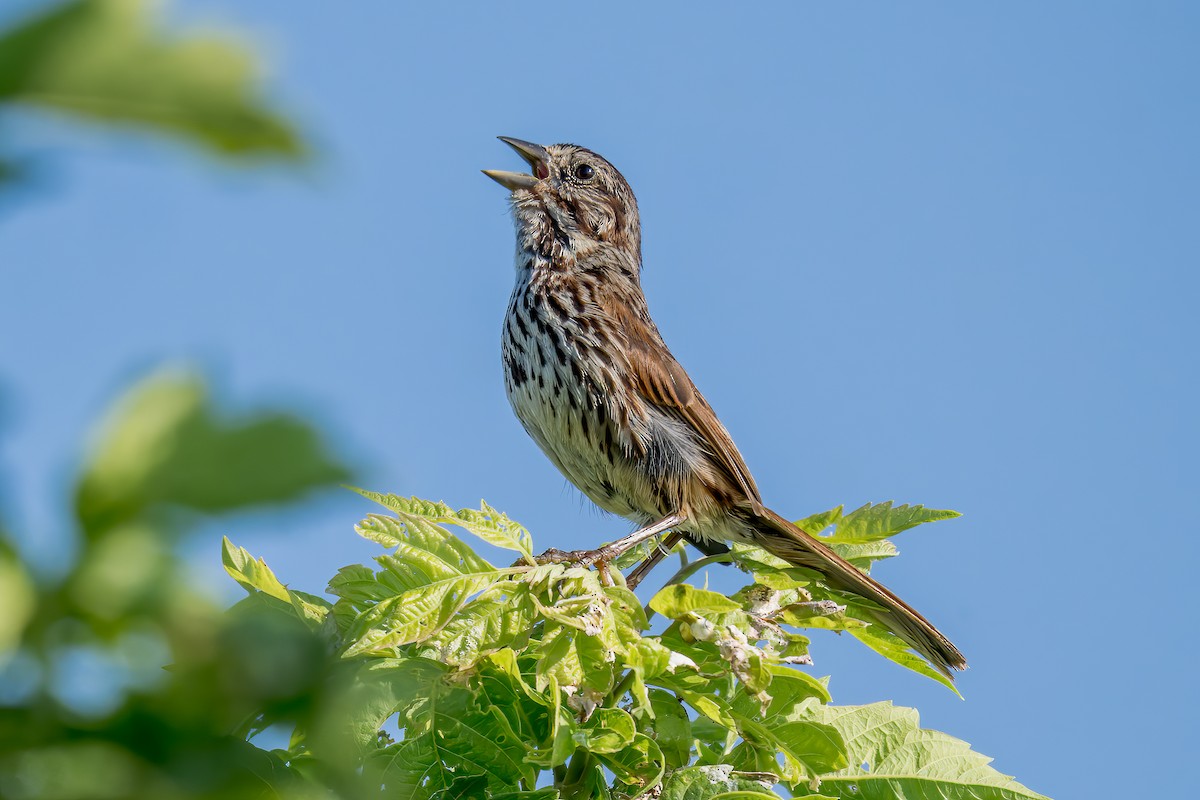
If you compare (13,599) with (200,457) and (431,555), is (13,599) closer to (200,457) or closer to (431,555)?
(200,457)

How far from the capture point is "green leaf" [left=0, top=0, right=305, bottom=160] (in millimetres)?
387

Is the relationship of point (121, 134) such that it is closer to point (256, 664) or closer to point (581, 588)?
point (256, 664)

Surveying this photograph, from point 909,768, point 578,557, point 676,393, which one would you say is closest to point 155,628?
point 909,768

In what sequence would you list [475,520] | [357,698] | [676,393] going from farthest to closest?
[676,393] → [475,520] → [357,698]

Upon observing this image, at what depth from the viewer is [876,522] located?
349cm

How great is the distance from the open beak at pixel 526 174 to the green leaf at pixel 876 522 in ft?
11.3

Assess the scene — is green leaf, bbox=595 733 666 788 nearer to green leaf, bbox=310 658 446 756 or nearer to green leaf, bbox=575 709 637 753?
green leaf, bbox=575 709 637 753

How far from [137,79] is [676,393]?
543 centimetres

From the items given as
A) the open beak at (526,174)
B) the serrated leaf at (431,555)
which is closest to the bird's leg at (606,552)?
the serrated leaf at (431,555)

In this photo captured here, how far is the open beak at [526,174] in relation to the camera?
21.1ft

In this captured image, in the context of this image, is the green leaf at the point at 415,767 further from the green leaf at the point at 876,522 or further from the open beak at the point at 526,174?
the open beak at the point at 526,174

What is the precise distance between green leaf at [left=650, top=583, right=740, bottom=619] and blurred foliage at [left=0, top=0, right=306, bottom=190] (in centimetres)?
249

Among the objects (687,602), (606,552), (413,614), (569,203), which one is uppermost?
(569,203)

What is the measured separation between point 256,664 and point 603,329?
527cm
